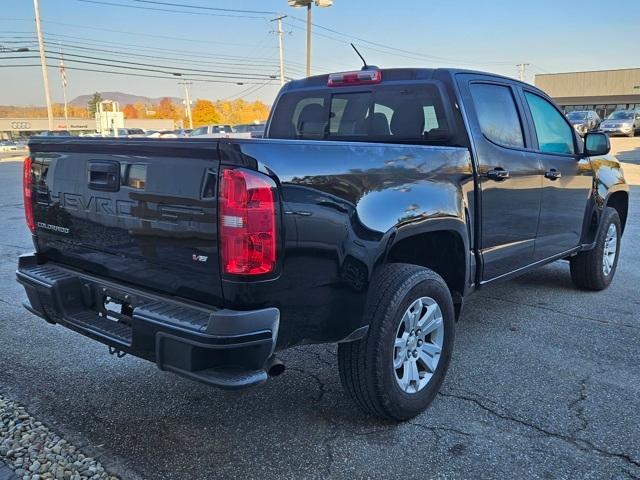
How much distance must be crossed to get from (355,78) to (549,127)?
1.72 m

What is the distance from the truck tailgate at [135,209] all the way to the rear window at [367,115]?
6.04 ft

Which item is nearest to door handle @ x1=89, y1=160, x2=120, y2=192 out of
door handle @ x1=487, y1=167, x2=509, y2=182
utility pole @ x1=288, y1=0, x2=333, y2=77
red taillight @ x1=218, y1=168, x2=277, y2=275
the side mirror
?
red taillight @ x1=218, y1=168, x2=277, y2=275

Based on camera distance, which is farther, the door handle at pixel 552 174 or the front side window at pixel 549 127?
the front side window at pixel 549 127

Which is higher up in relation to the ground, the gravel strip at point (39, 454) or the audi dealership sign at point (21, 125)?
the audi dealership sign at point (21, 125)

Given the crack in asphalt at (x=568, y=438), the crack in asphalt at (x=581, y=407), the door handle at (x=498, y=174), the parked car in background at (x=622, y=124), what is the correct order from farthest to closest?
the parked car in background at (x=622, y=124) < the door handle at (x=498, y=174) < the crack in asphalt at (x=581, y=407) < the crack in asphalt at (x=568, y=438)

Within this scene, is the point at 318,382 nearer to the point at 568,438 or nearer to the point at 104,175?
the point at 568,438

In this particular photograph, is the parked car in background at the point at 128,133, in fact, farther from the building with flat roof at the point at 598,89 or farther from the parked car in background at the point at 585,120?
the building with flat roof at the point at 598,89

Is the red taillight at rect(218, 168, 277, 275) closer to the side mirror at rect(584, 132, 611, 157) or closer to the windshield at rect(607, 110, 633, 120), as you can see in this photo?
the side mirror at rect(584, 132, 611, 157)

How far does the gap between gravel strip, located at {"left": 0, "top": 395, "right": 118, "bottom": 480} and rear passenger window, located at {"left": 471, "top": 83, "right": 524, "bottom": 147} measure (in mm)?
3028

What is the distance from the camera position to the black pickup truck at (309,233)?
7.48ft

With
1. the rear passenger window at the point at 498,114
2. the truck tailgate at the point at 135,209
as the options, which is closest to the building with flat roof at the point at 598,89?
the rear passenger window at the point at 498,114

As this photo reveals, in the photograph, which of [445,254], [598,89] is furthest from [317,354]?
[598,89]

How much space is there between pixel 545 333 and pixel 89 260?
11.0ft

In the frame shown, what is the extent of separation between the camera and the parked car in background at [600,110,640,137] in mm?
31570
